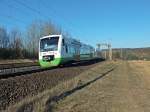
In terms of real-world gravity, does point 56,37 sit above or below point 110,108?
above

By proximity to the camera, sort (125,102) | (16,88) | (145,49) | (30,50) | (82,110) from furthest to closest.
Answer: (145,49) → (30,50) → (16,88) → (125,102) → (82,110)

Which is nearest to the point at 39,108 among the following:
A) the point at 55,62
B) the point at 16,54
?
the point at 55,62

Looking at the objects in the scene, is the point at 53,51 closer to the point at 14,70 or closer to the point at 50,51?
the point at 50,51

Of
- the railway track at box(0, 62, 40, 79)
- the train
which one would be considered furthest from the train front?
the railway track at box(0, 62, 40, 79)

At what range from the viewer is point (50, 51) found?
30.1 metres

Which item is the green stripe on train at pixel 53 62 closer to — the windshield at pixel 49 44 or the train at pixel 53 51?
the train at pixel 53 51

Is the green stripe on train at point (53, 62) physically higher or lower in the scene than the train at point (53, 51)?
lower

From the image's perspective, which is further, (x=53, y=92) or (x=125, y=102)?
(x=53, y=92)

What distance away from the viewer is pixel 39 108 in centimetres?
877

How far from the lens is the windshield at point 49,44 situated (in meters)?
30.3

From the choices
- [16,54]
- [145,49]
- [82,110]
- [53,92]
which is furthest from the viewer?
[145,49]

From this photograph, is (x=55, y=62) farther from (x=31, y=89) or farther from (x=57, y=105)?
(x=57, y=105)

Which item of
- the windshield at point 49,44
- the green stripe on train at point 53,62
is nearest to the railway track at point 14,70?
the green stripe on train at point 53,62

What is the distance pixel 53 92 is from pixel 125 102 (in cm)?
282
